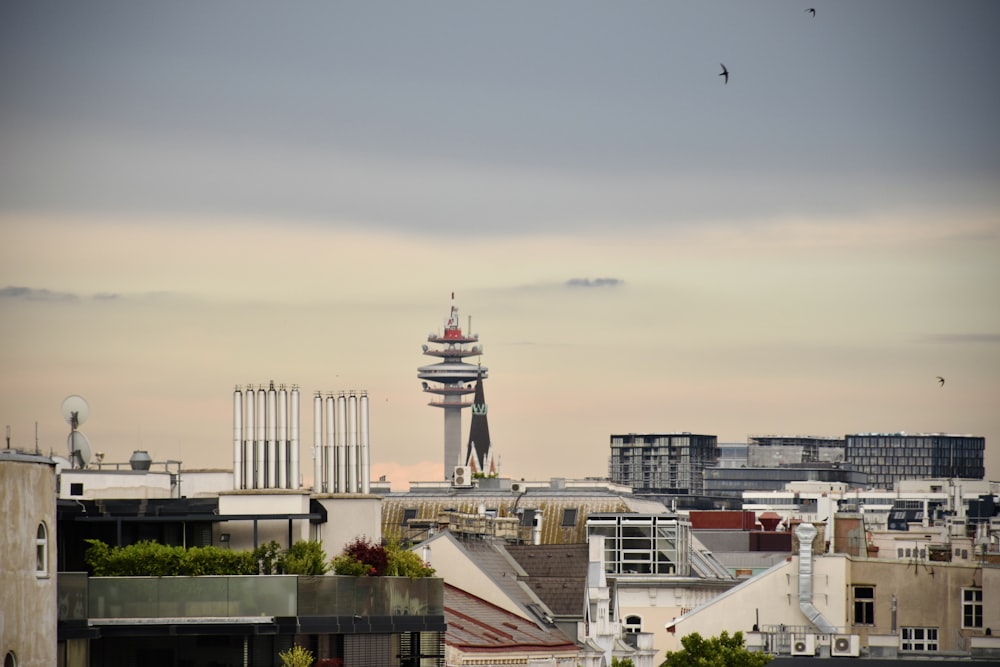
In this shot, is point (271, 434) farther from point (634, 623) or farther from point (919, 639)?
point (634, 623)

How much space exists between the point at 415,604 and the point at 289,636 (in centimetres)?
374

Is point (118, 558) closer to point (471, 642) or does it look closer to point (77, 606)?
point (77, 606)

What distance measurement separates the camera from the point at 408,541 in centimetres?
7888

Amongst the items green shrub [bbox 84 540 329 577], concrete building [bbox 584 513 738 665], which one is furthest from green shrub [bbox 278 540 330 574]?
concrete building [bbox 584 513 738 665]

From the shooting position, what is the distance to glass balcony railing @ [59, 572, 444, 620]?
5209 centimetres

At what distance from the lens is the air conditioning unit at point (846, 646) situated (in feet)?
269

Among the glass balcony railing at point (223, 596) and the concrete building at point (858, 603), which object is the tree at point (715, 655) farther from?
the glass balcony railing at point (223, 596)

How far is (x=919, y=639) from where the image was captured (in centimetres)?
8906

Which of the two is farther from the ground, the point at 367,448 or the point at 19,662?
the point at 367,448

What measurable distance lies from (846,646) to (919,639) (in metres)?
7.59

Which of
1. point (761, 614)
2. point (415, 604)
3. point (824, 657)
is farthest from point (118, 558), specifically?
point (761, 614)

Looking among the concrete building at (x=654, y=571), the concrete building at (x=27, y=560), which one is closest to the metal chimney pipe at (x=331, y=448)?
the concrete building at (x=27, y=560)

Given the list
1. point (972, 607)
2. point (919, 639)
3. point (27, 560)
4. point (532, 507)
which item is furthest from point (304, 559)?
point (532, 507)

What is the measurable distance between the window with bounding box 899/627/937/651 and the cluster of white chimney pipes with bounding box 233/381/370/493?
3365 centimetres
